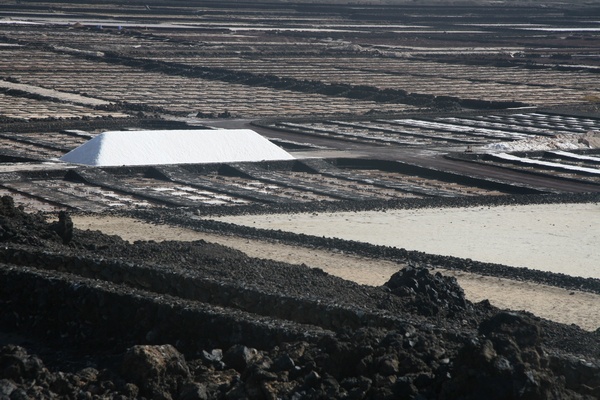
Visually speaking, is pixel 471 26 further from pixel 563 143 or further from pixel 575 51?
pixel 563 143

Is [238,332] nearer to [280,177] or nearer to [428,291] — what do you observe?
[428,291]

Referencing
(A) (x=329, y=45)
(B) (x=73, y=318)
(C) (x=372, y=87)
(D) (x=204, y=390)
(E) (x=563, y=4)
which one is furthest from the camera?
(E) (x=563, y=4)

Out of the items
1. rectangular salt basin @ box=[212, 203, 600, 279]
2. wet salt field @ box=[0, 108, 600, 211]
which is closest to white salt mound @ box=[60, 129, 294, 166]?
wet salt field @ box=[0, 108, 600, 211]

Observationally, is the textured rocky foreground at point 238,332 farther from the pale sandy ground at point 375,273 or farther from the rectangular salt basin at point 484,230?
the rectangular salt basin at point 484,230

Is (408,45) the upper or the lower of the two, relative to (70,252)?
lower

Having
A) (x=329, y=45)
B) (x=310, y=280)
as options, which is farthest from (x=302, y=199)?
(x=329, y=45)

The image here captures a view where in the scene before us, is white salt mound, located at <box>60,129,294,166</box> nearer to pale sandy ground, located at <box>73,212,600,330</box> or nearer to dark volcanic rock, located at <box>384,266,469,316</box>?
pale sandy ground, located at <box>73,212,600,330</box>

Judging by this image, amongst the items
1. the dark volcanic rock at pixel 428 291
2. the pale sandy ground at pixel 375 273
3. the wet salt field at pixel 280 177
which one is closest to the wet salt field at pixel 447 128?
the wet salt field at pixel 280 177

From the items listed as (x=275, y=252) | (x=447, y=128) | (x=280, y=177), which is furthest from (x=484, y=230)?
(x=447, y=128)
